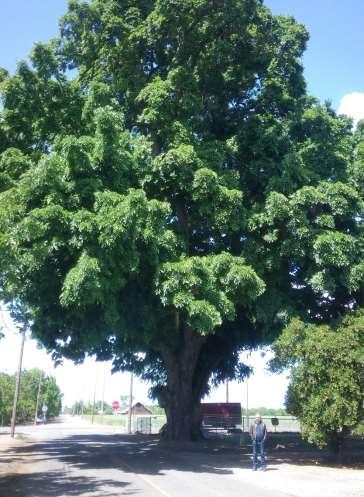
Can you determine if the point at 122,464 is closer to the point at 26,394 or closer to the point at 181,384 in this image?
the point at 181,384

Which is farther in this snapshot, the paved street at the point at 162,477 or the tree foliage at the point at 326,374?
the tree foliage at the point at 326,374

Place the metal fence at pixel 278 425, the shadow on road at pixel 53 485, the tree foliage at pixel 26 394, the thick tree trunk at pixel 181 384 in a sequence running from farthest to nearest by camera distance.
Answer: the tree foliage at pixel 26 394 → the metal fence at pixel 278 425 → the thick tree trunk at pixel 181 384 → the shadow on road at pixel 53 485

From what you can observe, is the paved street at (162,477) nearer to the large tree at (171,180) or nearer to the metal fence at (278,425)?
the large tree at (171,180)

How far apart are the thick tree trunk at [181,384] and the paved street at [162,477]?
4.67m

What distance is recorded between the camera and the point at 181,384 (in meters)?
26.6

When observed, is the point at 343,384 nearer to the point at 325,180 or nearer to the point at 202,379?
the point at 325,180

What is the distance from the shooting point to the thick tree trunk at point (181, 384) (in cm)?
2602

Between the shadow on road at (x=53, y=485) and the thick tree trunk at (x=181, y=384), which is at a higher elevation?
the thick tree trunk at (x=181, y=384)

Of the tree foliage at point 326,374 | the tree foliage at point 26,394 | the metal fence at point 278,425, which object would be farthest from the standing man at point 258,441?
the tree foliage at point 26,394

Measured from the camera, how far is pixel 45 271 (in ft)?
58.0

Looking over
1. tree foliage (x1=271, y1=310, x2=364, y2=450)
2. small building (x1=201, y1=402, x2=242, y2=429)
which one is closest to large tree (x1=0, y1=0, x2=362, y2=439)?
tree foliage (x1=271, y1=310, x2=364, y2=450)

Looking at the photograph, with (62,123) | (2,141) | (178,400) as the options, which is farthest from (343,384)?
(2,141)

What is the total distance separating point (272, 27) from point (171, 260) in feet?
37.1

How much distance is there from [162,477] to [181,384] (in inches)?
463
